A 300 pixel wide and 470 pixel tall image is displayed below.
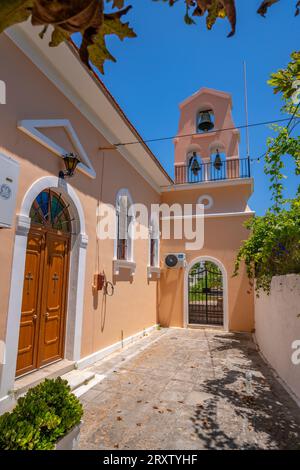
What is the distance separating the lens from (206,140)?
11.7 meters

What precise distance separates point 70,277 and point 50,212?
4.52 ft

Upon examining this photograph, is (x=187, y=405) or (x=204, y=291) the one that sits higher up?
(x=204, y=291)

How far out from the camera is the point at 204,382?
5195 mm

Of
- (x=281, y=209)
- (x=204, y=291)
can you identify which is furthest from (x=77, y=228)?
(x=204, y=291)

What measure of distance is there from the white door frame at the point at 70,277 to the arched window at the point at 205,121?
799 centimetres

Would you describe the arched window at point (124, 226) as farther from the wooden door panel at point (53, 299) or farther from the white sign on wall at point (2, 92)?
the white sign on wall at point (2, 92)

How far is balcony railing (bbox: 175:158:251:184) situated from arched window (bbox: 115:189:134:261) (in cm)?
406

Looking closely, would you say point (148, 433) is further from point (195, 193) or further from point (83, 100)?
point (195, 193)

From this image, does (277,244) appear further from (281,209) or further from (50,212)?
(50,212)

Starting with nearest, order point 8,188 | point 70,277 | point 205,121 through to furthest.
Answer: point 8,188, point 70,277, point 205,121

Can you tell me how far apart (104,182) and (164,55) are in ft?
10.5

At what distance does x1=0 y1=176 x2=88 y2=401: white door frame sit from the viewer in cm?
386

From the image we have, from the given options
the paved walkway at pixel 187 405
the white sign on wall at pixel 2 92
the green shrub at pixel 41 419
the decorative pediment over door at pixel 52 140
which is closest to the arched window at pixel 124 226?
the decorative pediment over door at pixel 52 140

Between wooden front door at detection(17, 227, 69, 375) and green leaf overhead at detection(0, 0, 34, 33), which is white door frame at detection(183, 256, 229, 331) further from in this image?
green leaf overhead at detection(0, 0, 34, 33)
